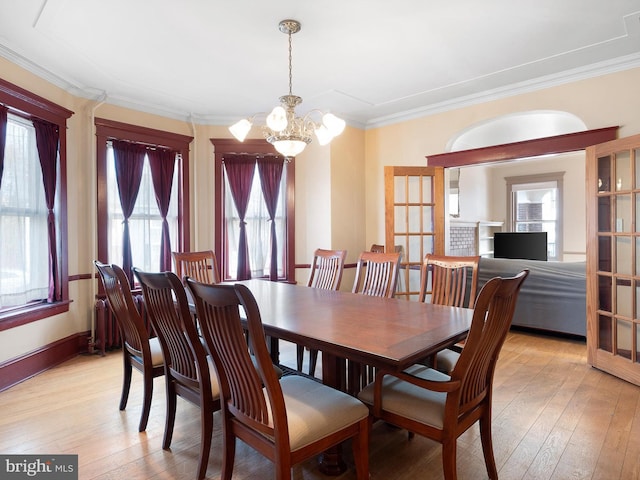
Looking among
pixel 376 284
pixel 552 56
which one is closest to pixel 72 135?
pixel 376 284

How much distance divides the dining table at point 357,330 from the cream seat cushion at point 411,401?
0.15 metres

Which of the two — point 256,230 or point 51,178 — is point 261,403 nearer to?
point 51,178

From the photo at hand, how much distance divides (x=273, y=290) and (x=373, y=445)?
4.40 ft

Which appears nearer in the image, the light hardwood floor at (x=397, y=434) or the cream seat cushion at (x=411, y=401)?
the cream seat cushion at (x=411, y=401)

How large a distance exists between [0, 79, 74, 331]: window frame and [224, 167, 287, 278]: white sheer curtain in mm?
1733

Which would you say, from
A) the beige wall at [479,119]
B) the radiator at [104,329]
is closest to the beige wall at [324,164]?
the beige wall at [479,119]

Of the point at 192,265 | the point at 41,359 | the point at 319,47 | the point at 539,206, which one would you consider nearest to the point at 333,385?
the point at 192,265

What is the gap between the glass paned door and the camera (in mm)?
4344

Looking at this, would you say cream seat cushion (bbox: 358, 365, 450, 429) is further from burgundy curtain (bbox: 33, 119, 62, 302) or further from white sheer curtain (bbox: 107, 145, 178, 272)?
white sheer curtain (bbox: 107, 145, 178, 272)

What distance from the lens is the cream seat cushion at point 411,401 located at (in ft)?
5.34

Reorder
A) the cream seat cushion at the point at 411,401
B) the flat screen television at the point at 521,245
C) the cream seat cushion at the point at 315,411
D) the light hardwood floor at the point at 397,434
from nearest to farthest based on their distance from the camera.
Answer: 1. the cream seat cushion at the point at 315,411
2. the cream seat cushion at the point at 411,401
3. the light hardwood floor at the point at 397,434
4. the flat screen television at the point at 521,245

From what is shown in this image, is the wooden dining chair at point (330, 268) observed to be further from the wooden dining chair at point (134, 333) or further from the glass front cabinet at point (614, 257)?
the glass front cabinet at point (614, 257)

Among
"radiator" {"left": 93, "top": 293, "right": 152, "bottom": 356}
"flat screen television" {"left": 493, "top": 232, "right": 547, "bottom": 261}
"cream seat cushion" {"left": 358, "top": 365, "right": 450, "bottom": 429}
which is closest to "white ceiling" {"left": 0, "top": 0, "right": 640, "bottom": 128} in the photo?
"radiator" {"left": 93, "top": 293, "right": 152, "bottom": 356}

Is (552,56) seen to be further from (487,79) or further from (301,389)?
(301,389)
